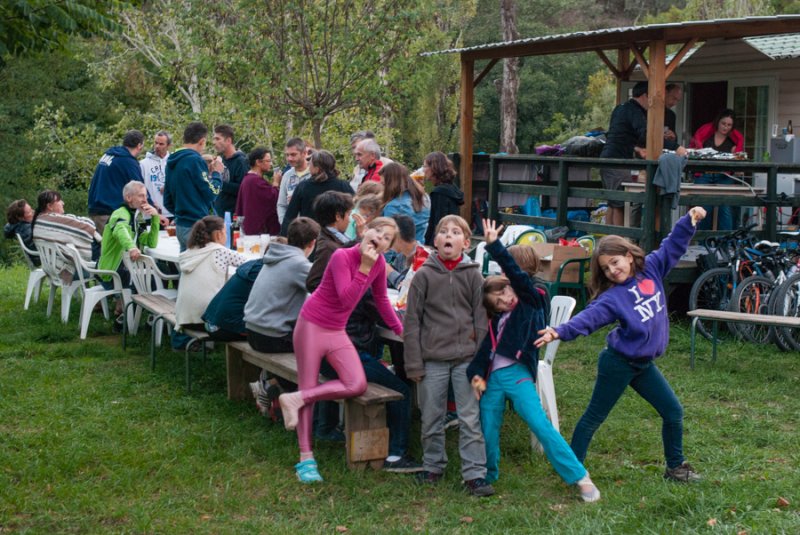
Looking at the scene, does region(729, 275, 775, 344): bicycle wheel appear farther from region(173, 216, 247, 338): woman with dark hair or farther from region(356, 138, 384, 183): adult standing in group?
region(173, 216, 247, 338): woman with dark hair

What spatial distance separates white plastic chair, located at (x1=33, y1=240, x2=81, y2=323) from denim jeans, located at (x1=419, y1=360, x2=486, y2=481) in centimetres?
578

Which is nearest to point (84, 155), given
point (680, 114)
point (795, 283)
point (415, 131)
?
point (415, 131)

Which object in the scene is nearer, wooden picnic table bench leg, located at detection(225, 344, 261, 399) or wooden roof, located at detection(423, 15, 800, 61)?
wooden picnic table bench leg, located at detection(225, 344, 261, 399)

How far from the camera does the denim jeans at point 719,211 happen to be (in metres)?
11.5

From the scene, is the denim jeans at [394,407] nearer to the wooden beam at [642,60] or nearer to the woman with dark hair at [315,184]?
the woman with dark hair at [315,184]

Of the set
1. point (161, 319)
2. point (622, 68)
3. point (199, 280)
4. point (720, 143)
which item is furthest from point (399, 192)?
point (622, 68)

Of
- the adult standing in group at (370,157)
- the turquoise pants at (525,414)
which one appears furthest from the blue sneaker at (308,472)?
the adult standing in group at (370,157)

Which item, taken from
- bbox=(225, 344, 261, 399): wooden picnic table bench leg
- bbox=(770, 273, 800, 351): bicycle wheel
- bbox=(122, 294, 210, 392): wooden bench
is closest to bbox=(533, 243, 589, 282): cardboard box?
bbox=(770, 273, 800, 351): bicycle wheel

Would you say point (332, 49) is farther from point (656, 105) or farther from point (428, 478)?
point (428, 478)

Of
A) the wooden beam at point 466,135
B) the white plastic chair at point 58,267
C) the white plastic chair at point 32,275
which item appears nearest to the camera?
the white plastic chair at point 58,267

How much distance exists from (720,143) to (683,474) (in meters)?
8.50

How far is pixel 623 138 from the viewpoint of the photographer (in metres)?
11.8

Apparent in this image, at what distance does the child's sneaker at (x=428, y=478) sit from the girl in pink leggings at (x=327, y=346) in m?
0.54

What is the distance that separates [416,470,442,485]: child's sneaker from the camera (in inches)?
219
